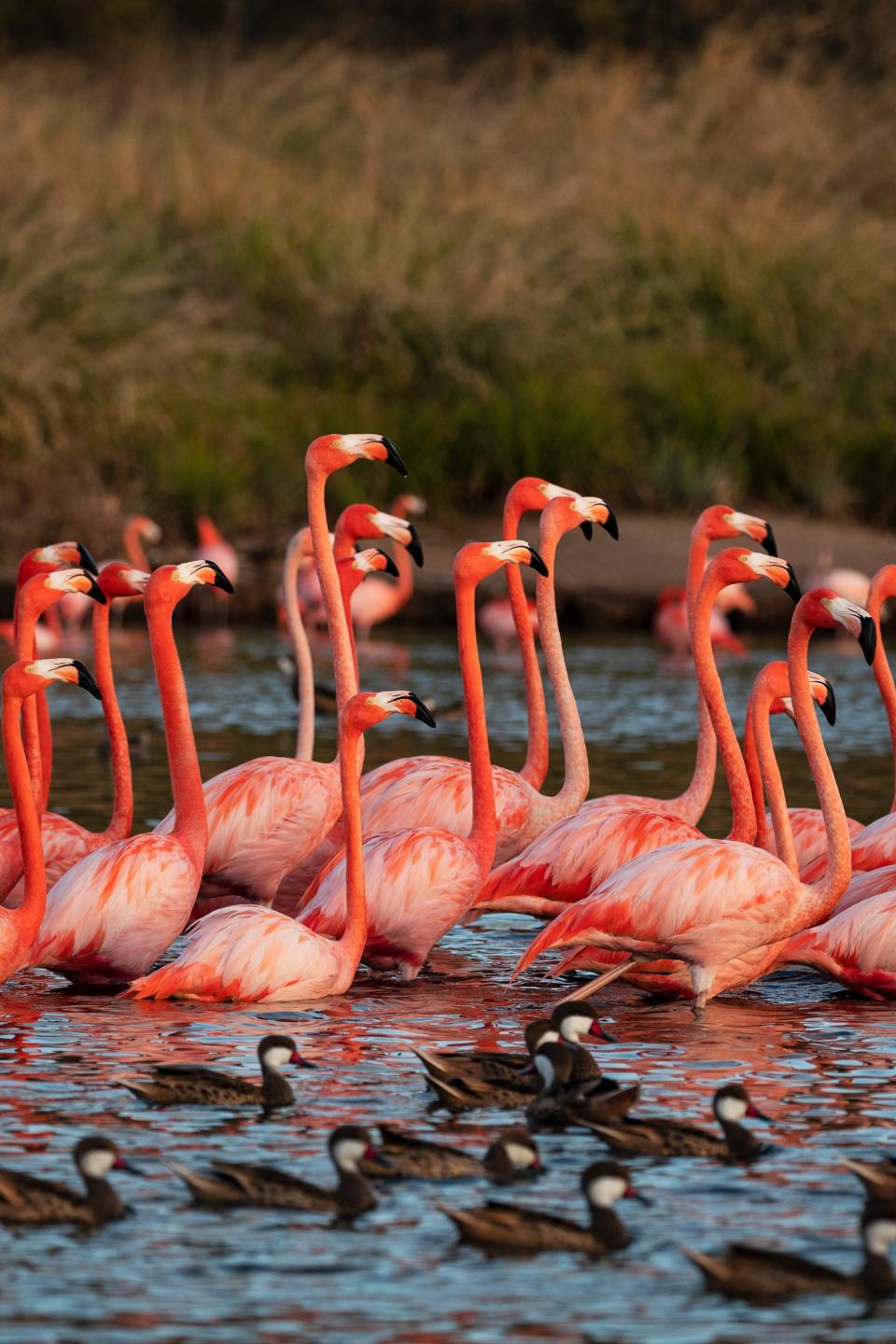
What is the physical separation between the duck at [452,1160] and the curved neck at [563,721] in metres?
3.25

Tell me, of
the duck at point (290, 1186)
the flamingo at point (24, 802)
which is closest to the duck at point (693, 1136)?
the duck at point (290, 1186)

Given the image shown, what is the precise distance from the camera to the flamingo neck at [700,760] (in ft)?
28.7

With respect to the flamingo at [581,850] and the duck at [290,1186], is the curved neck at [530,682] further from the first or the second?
the duck at [290,1186]

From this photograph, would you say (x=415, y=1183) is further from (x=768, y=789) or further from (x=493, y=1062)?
(x=768, y=789)

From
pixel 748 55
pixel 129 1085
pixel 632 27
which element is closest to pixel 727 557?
pixel 129 1085

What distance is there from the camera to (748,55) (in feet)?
103

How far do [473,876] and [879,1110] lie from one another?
192cm

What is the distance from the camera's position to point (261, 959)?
23.8 ft

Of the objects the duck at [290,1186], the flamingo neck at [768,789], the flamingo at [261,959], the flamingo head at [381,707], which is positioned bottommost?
the flamingo at [261,959]

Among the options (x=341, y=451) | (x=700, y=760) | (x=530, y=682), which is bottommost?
(x=700, y=760)

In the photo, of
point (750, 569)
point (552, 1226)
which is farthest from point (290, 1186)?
point (750, 569)

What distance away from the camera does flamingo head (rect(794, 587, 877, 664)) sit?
7383 millimetres

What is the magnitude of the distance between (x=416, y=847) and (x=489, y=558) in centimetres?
106

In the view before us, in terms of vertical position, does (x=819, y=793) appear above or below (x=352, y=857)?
above
